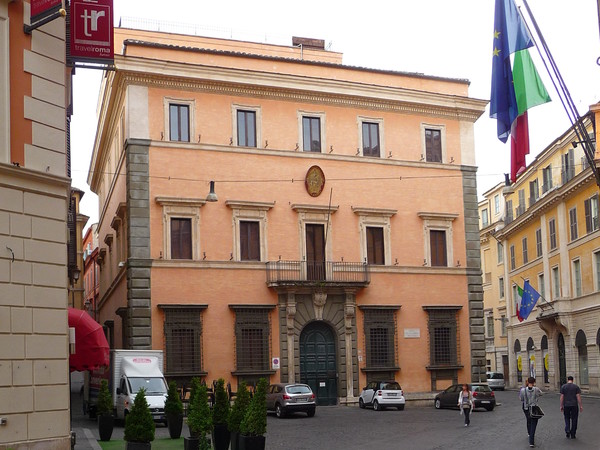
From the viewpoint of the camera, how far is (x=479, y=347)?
136 ft

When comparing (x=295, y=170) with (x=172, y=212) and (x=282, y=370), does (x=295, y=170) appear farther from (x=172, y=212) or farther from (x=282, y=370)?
(x=282, y=370)

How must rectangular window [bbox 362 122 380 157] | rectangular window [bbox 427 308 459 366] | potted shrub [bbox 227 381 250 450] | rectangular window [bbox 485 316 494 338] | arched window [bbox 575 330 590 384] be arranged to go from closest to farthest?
potted shrub [bbox 227 381 250 450], rectangular window [bbox 427 308 459 366], rectangular window [bbox 362 122 380 157], arched window [bbox 575 330 590 384], rectangular window [bbox 485 316 494 338]

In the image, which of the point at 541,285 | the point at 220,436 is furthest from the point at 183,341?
the point at 541,285

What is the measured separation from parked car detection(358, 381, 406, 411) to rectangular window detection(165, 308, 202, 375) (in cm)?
690

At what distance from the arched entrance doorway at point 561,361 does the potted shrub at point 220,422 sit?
3936 centimetres

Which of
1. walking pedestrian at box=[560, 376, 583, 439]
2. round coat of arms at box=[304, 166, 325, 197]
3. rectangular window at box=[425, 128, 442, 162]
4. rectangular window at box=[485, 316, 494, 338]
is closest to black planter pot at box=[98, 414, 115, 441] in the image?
walking pedestrian at box=[560, 376, 583, 439]

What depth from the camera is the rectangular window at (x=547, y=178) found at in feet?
191

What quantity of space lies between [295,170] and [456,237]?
8.24m

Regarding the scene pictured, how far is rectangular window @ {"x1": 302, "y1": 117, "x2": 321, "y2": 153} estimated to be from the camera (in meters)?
39.9

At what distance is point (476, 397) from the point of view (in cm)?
3653

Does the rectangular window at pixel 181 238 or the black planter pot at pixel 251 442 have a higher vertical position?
the rectangular window at pixel 181 238

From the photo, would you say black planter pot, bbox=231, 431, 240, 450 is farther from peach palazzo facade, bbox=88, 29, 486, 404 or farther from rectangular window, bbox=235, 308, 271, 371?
rectangular window, bbox=235, 308, 271, 371

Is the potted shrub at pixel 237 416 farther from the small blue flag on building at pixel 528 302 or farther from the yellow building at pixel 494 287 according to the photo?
the yellow building at pixel 494 287

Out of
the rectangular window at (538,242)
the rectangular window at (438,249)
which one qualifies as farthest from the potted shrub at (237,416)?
the rectangular window at (538,242)
